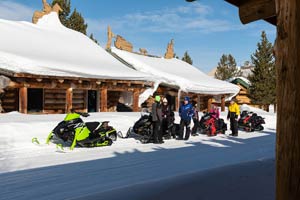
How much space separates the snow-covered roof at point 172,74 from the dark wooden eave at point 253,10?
1606cm

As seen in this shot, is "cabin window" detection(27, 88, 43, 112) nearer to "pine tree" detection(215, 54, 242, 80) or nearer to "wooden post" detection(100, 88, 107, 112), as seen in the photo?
"wooden post" detection(100, 88, 107, 112)

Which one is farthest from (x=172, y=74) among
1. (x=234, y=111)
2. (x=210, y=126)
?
(x=210, y=126)

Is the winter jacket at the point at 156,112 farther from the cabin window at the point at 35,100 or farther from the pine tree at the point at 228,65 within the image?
the pine tree at the point at 228,65

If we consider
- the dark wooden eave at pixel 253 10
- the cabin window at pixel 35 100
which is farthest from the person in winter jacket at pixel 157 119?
the cabin window at pixel 35 100

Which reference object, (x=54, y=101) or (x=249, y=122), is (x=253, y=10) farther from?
(x=54, y=101)

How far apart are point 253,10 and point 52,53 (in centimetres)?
1612

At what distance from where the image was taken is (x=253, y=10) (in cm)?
375

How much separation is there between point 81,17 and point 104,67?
57.3 feet

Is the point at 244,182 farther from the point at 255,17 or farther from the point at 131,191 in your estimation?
the point at 255,17

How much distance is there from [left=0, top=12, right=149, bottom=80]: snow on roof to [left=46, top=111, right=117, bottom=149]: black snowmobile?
5.70 metres

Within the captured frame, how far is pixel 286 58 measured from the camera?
2.13 meters

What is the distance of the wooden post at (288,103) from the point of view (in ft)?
6.78

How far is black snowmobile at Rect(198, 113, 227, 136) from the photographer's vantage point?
13.2 m

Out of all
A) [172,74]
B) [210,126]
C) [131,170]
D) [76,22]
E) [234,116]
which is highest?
[76,22]
